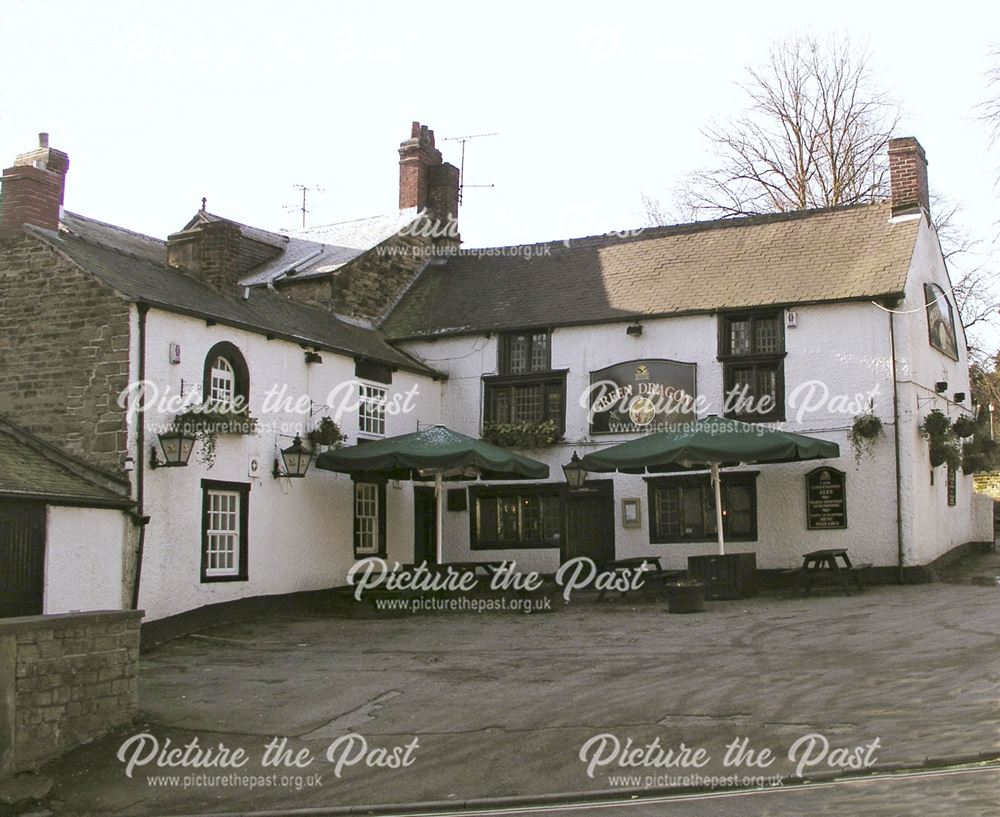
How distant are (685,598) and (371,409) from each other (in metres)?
7.51

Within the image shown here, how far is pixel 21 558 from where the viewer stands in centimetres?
1415

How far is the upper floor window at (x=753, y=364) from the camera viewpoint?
21344 millimetres

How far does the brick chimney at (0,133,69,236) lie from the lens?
18016mm

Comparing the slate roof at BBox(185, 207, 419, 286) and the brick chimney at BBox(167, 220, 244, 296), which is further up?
the slate roof at BBox(185, 207, 419, 286)

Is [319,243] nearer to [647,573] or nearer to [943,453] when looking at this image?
[647,573]

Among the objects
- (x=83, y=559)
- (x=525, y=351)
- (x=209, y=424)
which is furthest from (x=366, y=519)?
(x=83, y=559)

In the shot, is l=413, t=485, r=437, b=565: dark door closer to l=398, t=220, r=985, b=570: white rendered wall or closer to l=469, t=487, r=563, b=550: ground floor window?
l=398, t=220, r=985, b=570: white rendered wall

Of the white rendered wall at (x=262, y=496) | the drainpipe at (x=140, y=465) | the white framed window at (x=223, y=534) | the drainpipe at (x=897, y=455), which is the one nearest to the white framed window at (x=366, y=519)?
the white rendered wall at (x=262, y=496)

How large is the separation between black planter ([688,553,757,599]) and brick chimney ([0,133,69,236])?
1199 centimetres

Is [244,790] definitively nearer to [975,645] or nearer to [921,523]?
[975,645]

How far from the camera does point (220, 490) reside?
17.7m

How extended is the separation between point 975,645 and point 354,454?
10215mm

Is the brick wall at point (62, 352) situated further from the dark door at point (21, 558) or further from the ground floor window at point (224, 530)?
the dark door at point (21, 558)

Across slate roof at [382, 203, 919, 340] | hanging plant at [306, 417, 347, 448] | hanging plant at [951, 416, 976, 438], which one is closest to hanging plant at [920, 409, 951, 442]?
hanging plant at [951, 416, 976, 438]
